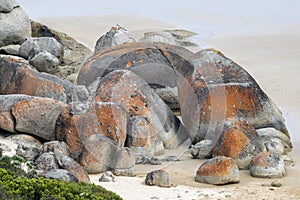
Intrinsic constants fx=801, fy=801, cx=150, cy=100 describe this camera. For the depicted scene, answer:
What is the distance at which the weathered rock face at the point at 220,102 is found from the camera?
16.2m

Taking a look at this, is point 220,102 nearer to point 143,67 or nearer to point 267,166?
point 267,166

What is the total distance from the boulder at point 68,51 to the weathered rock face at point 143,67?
2.88 metres

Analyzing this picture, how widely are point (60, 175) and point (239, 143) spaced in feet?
13.5

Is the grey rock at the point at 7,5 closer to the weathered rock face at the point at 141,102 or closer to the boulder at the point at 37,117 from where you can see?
the weathered rock face at the point at 141,102

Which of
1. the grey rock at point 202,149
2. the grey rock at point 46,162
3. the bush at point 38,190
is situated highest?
the bush at point 38,190

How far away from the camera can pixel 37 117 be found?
15.3m

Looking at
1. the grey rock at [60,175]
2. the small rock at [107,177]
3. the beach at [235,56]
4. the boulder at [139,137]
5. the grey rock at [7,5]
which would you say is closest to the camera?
the grey rock at [60,175]

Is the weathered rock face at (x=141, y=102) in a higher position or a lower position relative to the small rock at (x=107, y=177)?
higher

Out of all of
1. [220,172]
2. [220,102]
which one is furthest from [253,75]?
→ [220,172]

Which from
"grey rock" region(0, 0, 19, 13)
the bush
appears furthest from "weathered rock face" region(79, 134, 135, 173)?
"grey rock" region(0, 0, 19, 13)

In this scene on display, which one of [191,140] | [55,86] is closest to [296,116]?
[191,140]

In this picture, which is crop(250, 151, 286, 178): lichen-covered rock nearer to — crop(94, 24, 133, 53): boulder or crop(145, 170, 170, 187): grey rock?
crop(145, 170, 170, 187): grey rock

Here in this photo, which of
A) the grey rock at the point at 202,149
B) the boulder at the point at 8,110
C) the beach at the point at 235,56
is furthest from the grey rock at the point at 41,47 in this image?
the grey rock at the point at 202,149

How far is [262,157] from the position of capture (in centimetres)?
1416
